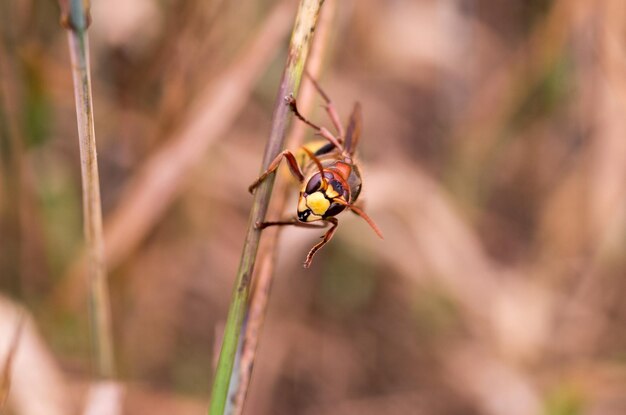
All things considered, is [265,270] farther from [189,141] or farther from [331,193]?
[189,141]

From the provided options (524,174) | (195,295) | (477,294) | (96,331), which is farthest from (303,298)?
(96,331)

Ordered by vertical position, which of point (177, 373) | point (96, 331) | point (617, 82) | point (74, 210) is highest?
point (617, 82)

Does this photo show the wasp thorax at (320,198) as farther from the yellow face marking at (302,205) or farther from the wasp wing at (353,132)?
the wasp wing at (353,132)

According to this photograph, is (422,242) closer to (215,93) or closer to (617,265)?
(617,265)

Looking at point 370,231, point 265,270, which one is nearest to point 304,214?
point 265,270

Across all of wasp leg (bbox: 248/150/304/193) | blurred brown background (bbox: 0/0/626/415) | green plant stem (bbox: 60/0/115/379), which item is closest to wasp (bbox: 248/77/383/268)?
wasp leg (bbox: 248/150/304/193)

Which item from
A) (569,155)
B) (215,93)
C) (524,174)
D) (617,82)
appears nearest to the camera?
(215,93)
